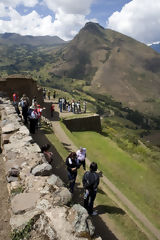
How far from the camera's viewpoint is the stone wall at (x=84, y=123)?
2916cm

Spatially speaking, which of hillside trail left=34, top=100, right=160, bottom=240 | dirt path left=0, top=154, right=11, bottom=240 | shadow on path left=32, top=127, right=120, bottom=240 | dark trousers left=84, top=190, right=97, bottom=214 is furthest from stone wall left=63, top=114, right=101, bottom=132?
dirt path left=0, top=154, right=11, bottom=240

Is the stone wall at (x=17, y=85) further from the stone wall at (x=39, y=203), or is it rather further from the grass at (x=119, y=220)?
the grass at (x=119, y=220)

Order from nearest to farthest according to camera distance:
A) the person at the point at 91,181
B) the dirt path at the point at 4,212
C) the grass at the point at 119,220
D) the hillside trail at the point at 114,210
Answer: the dirt path at the point at 4,212, the person at the point at 91,181, the hillside trail at the point at 114,210, the grass at the point at 119,220

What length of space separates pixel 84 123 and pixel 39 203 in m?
25.3

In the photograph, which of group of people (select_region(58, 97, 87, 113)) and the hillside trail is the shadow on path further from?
group of people (select_region(58, 97, 87, 113))

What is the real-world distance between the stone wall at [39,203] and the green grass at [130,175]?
30.7ft

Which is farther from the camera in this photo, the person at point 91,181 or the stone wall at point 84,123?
the stone wall at point 84,123

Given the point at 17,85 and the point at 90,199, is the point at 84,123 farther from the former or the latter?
the point at 90,199

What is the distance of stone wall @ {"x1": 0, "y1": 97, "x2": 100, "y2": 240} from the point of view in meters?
4.79

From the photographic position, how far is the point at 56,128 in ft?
82.0

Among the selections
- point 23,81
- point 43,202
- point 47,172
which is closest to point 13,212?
point 43,202

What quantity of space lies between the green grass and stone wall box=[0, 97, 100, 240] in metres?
9.36

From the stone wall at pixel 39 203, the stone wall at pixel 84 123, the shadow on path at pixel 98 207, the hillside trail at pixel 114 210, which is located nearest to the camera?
the stone wall at pixel 39 203

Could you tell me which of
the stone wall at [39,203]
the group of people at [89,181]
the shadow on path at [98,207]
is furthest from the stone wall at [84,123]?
the stone wall at [39,203]
